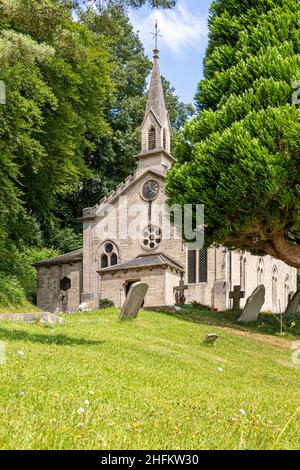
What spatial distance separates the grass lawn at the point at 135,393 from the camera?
14.0 feet

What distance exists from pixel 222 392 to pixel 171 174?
39.3 feet

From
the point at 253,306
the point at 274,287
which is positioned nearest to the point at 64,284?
the point at 274,287

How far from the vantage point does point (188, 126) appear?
18.8 m

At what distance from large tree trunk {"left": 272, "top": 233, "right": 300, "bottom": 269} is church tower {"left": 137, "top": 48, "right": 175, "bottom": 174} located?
2147cm

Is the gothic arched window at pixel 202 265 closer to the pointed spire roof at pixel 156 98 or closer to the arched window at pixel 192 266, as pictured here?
the arched window at pixel 192 266

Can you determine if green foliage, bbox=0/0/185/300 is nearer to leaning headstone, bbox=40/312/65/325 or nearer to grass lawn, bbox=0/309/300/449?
leaning headstone, bbox=40/312/65/325

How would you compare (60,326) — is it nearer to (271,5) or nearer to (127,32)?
(271,5)

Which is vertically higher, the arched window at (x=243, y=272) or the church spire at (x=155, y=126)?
the church spire at (x=155, y=126)

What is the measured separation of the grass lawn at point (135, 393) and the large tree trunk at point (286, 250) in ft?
9.56

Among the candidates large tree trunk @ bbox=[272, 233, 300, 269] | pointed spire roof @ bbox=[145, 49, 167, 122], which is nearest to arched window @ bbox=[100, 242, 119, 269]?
pointed spire roof @ bbox=[145, 49, 167, 122]

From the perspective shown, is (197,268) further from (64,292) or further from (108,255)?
(64,292)

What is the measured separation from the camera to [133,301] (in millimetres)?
17828

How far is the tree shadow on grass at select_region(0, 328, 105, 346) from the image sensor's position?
10.8 m

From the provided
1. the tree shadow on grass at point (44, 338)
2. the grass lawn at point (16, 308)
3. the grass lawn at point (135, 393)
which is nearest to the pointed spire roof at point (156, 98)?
the grass lawn at point (16, 308)
